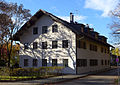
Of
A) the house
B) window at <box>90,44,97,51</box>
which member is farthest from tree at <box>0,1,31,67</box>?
window at <box>90,44,97,51</box>

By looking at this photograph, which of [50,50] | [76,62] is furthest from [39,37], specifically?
[76,62]

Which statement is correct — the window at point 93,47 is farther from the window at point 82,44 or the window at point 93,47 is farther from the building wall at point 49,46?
the building wall at point 49,46

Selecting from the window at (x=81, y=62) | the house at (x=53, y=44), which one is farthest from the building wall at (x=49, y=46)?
the window at (x=81, y=62)

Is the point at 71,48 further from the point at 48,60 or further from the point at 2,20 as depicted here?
the point at 2,20

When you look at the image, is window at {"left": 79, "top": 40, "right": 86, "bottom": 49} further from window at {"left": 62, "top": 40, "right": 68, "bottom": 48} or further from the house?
window at {"left": 62, "top": 40, "right": 68, "bottom": 48}

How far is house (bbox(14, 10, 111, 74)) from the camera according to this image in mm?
28000

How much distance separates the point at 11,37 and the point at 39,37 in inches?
186

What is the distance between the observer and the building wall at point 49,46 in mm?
27922

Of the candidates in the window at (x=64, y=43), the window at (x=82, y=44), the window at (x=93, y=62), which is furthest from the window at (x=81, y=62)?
the window at (x=93, y=62)

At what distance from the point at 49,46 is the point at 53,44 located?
0.81m

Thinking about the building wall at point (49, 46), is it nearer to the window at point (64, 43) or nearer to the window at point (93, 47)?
the window at point (64, 43)

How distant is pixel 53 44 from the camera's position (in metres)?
30.0

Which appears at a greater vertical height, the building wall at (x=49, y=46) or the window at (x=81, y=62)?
the building wall at (x=49, y=46)

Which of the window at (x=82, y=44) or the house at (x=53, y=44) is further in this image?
the window at (x=82, y=44)
